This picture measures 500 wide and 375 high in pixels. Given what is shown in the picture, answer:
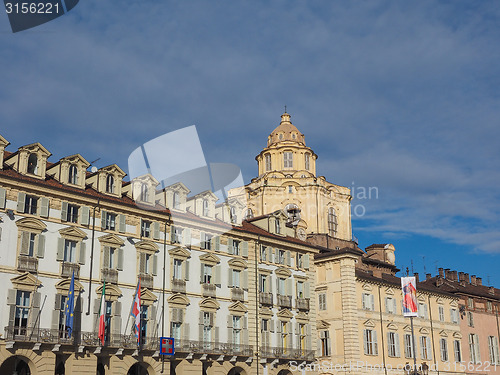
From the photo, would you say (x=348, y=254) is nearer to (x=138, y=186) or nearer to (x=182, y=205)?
(x=182, y=205)

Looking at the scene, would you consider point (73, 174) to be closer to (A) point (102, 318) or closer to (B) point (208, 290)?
(A) point (102, 318)

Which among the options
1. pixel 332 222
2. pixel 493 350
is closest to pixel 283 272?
pixel 493 350

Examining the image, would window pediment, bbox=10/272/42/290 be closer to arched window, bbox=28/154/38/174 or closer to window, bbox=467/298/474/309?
arched window, bbox=28/154/38/174

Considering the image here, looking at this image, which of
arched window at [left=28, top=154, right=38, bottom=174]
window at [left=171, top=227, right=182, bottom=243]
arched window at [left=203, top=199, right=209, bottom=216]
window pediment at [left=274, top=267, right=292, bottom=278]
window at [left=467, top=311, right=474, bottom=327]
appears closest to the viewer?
arched window at [left=28, top=154, right=38, bottom=174]

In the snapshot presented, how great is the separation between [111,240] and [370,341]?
32322 millimetres

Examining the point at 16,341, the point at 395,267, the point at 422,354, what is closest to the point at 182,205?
the point at 16,341

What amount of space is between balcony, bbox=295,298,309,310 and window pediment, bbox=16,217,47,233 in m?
27.3

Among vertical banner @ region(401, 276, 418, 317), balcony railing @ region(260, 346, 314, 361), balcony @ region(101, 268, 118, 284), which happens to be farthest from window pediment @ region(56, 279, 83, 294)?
vertical banner @ region(401, 276, 418, 317)

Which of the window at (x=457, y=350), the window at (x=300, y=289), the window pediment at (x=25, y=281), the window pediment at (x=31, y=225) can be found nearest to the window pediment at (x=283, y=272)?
the window at (x=300, y=289)

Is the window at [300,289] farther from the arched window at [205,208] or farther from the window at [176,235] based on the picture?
the window at [176,235]

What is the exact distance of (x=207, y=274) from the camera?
187 ft

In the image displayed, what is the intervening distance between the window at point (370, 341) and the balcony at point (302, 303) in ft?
26.6

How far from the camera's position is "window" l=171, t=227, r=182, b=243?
55.2m

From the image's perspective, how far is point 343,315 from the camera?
67.4 m
